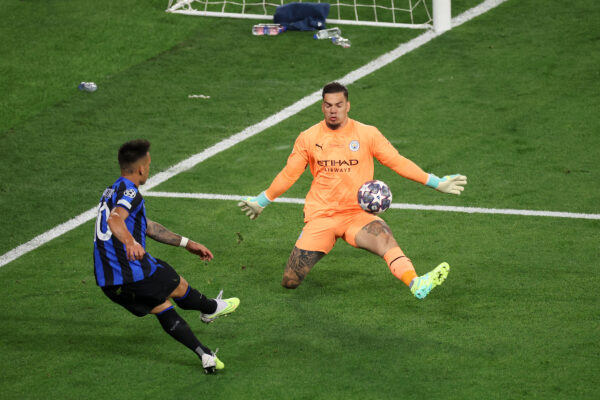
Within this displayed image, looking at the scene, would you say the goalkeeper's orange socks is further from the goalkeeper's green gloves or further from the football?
the goalkeeper's green gloves

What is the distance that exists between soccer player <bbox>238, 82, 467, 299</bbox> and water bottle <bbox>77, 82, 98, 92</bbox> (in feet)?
19.3

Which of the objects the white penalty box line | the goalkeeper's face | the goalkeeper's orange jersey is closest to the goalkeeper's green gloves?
the goalkeeper's orange jersey

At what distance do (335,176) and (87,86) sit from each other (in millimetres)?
6359

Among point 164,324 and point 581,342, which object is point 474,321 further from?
point 164,324

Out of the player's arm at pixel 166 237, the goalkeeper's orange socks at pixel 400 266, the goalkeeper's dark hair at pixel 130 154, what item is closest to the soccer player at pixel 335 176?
the goalkeeper's orange socks at pixel 400 266

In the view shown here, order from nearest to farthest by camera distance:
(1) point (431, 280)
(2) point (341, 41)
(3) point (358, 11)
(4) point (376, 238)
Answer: (1) point (431, 280), (4) point (376, 238), (2) point (341, 41), (3) point (358, 11)

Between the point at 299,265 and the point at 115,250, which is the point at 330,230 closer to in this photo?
the point at 299,265

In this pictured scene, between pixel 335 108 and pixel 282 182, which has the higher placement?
pixel 335 108

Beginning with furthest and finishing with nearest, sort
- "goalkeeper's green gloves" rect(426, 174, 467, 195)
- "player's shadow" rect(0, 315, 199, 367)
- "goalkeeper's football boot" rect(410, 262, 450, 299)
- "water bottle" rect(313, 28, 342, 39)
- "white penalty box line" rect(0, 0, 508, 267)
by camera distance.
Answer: "water bottle" rect(313, 28, 342, 39) < "white penalty box line" rect(0, 0, 508, 267) < "goalkeeper's green gloves" rect(426, 174, 467, 195) < "player's shadow" rect(0, 315, 199, 367) < "goalkeeper's football boot" rect(410, 262, 450, 299)

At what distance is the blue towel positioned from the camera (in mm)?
15398

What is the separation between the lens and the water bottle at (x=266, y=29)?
50.8ft

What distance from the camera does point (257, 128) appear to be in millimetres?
12914

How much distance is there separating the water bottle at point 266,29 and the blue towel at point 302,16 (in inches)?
7.2

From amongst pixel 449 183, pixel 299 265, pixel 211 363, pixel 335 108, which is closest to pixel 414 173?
pixel 449 183
